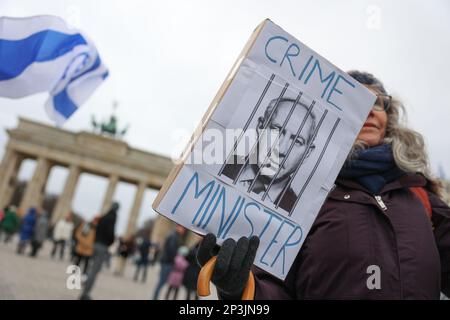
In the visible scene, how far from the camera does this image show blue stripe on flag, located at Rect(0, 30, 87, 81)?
4.59 meters

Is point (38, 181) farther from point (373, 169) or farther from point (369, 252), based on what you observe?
point (369, 252)

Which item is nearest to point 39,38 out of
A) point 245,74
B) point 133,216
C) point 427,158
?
point 245,74

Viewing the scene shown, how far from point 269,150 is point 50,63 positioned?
14.9 feet

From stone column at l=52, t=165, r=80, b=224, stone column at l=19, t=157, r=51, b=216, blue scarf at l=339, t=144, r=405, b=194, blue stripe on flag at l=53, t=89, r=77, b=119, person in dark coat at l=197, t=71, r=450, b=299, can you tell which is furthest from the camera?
stone column at l=52, t=165, r=80, b=224

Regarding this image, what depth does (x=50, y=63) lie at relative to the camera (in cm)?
539

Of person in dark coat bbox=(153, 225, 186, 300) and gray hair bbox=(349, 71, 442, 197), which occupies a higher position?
gray hair bbox=(349, 71, 442, 197)

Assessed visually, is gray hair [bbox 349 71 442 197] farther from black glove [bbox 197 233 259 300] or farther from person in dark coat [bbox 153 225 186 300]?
person in dark coat [bbox 153 225 186 300]

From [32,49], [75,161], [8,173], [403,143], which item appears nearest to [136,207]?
[75,161]

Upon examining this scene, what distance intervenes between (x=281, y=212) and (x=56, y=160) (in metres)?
46.6

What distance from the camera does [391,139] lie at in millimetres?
2209

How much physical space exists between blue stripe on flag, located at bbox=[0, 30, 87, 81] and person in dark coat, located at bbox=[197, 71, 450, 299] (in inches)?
155

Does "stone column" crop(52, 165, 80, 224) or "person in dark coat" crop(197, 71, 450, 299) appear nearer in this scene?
"person in dark coat" crop(197, 71, 450, 299)

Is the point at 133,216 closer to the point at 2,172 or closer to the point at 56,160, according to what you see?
the point at 56,160

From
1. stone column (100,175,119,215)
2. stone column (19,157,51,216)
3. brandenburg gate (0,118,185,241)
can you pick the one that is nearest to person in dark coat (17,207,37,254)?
brandenburg gate (0,118,185,241)
